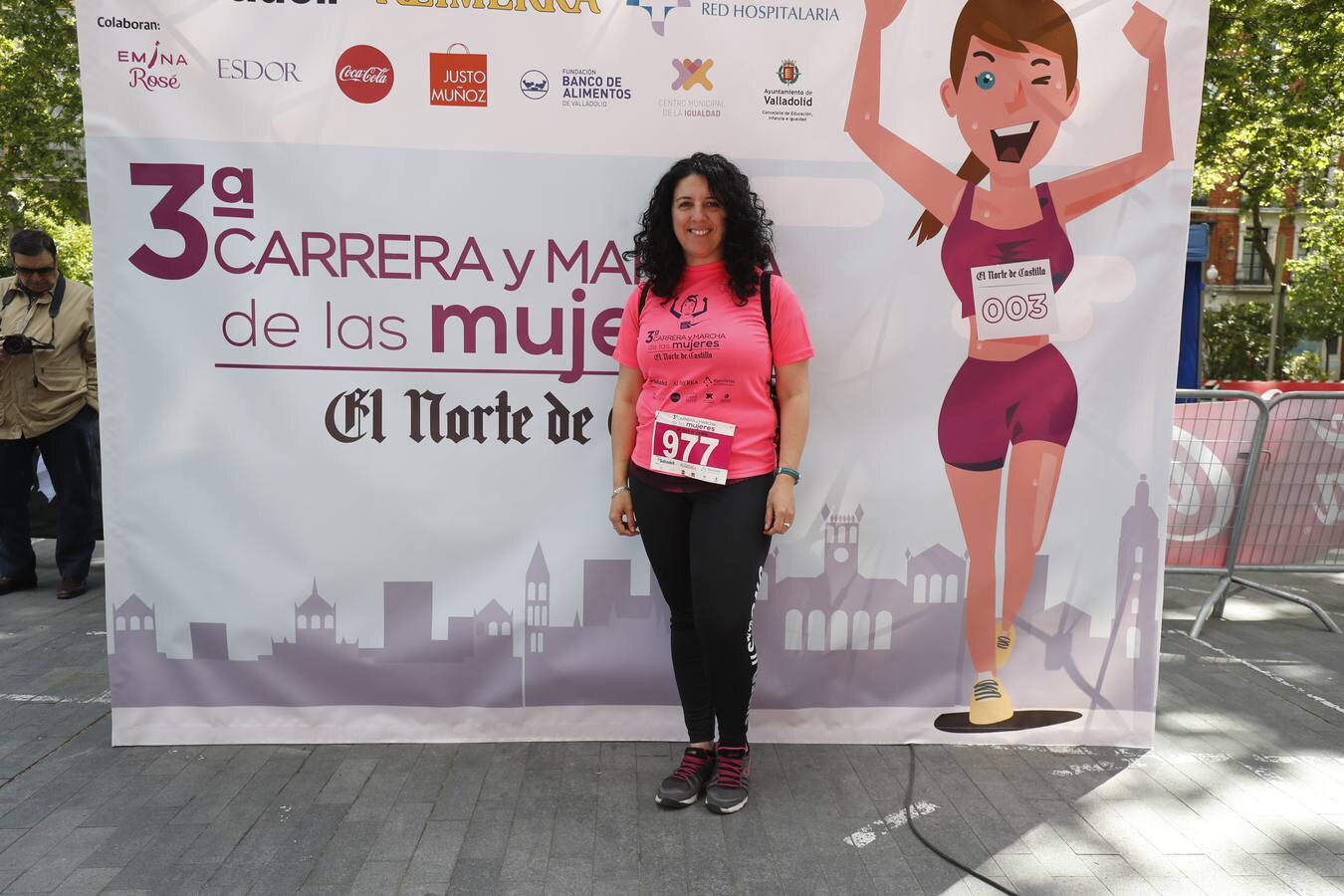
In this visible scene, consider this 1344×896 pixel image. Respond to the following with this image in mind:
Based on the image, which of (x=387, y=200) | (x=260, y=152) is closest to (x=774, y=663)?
(x=387, y=200)

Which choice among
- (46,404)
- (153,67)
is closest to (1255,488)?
(153,67)

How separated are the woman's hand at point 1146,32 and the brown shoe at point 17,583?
6.67 meters

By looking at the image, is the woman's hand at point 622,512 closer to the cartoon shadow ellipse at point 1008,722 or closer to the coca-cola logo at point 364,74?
the cartoon shadow ellipse at point 1008,722

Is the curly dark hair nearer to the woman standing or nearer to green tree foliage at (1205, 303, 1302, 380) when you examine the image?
the woman standing

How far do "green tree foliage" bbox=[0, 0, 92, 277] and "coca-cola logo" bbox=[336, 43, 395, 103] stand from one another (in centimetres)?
1028

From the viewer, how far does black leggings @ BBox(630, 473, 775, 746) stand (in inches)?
120

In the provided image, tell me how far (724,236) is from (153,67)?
6.91ft

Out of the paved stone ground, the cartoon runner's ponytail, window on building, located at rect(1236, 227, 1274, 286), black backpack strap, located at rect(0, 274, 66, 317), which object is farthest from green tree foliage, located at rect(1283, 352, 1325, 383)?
black backpack strap, located at rect(0, 274, 66, 317)

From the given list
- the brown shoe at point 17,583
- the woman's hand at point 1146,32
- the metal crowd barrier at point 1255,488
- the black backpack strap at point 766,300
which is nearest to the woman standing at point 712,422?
the black backpack strap at point 766,300

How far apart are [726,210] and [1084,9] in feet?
5.26

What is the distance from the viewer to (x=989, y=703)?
12.3 ft

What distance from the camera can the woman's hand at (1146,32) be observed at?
345 centimetres

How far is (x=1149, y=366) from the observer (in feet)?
11.9

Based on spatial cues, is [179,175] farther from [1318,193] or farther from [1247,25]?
[1318,193]
